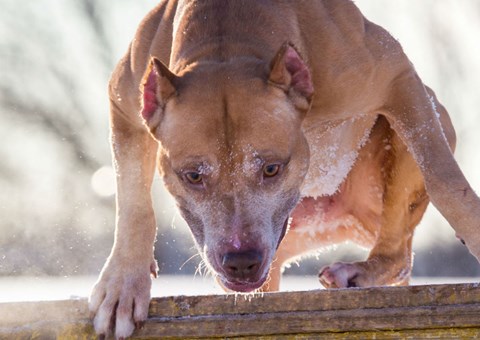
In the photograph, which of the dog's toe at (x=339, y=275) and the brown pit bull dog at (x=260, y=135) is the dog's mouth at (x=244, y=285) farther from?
the dog's toe at (x=339, y=275)

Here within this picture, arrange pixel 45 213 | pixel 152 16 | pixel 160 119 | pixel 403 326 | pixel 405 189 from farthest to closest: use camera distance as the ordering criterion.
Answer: pixel 45 213
pixel 405 189
pixel 152 16
pixel 160 119
pixel 403 326

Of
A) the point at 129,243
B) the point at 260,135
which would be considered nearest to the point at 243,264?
the point at 260,135

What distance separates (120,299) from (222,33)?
1.33 metres

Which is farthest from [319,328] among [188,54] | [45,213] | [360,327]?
[45,213]

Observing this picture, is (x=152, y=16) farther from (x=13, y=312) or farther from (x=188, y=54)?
(x=13, y=312)

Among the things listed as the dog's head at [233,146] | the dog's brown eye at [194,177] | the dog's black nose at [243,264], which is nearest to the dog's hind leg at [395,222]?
the dog's head at [233,146]

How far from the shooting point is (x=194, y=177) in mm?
3484

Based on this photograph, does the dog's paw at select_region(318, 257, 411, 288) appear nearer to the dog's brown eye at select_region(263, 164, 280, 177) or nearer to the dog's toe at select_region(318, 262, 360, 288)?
the dog's toe at select_region(318, 262, 360, 288)

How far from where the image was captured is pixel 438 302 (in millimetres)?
2771

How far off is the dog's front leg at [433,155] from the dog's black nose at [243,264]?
1.07m

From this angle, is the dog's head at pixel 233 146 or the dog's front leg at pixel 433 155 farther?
the dog's front leg at pixel 433 155

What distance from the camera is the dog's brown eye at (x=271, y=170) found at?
3455 millimetres

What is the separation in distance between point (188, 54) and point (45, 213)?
44.9 feet

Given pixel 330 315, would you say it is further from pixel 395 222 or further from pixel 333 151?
pixel 395 222
